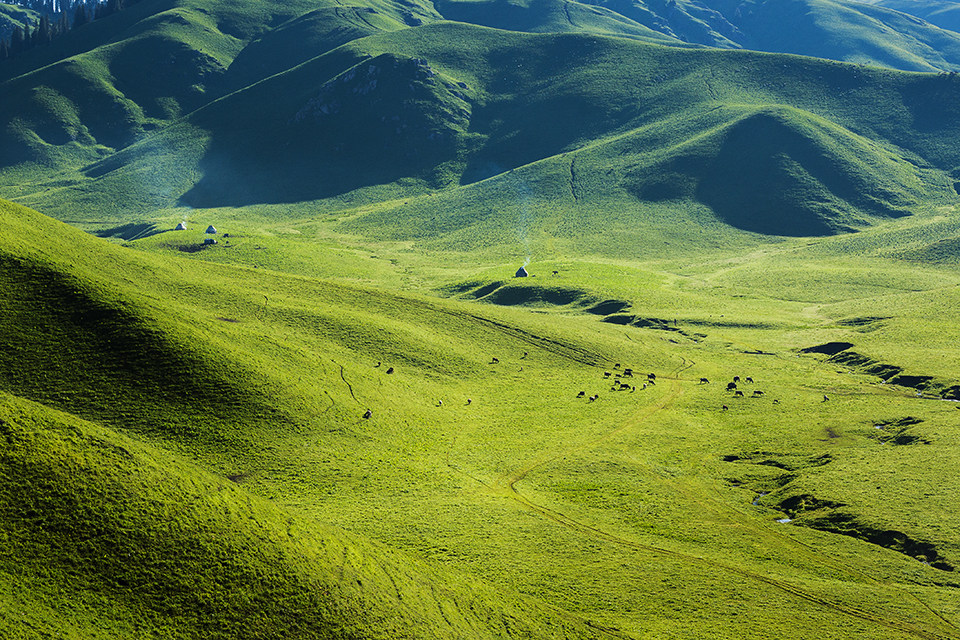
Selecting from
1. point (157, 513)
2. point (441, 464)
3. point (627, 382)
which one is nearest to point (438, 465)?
point (441, 464)

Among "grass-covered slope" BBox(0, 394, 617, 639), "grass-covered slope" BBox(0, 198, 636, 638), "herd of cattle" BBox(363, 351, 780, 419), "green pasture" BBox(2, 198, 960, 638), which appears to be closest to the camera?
"grass-covered slope" BBox(0, 394, 617, 639)

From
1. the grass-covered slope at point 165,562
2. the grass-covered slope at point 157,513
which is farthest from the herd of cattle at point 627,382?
the grass-covered slope at point 165,562

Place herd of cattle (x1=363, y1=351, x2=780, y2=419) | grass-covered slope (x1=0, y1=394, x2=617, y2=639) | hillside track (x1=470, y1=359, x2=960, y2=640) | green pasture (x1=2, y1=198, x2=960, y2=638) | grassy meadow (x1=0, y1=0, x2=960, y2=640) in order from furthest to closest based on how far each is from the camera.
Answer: herd of cattle (x1=363, y1=351, x2=780, y2=419)
hillside track (x1=470, y1=359, x2=960, y2=640)
green pasture (x1=2, y1=198, x2=960, y2=638)
grassy meadow (x1=0, y1=0, x2=960, y2=640)
grass-covered slope (x1=0, y1=394, x2=617, y2=639)

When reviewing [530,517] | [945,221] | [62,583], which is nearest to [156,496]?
[62,583]

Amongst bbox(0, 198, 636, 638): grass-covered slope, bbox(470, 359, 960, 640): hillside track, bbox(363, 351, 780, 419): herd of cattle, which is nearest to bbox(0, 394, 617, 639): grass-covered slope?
bbox(0, 198, 636, 638): grass-covered slope

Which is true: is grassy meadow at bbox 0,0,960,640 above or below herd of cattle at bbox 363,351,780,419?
above

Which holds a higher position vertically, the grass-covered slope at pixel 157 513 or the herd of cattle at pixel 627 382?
the grass-covered slope at pixel 157 513

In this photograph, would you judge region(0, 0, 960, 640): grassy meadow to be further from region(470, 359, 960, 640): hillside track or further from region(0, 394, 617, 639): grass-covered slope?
region(470, 359, 960, 640): hillside track

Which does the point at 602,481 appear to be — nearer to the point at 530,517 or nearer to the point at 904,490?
the point at 530,517

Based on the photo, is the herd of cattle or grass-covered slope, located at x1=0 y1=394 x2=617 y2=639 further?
the herd of cattle

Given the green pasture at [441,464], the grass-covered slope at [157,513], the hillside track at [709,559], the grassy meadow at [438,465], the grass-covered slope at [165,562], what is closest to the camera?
the grass-covered slope at [165,562]

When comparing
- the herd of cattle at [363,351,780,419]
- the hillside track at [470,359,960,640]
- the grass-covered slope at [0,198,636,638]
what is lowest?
the herd of cattle at [363,351,780,419]

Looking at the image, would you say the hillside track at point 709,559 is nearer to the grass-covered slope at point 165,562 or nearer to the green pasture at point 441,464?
the green pasture at point 441,464
